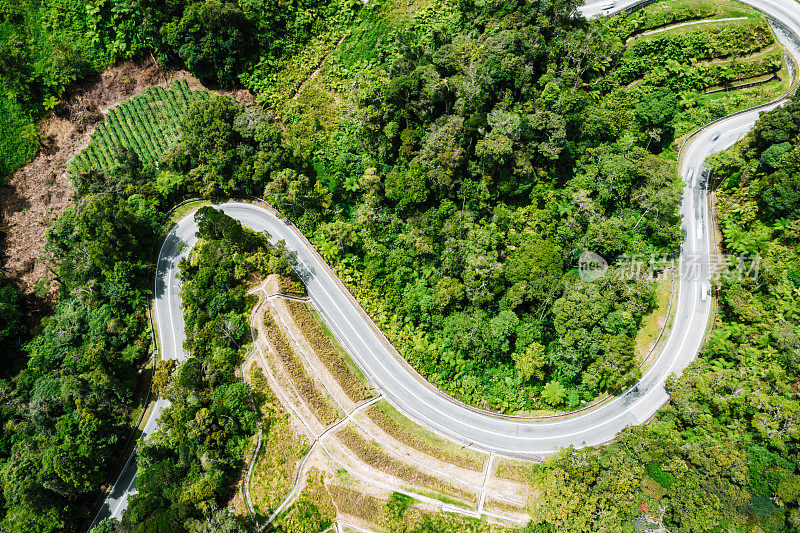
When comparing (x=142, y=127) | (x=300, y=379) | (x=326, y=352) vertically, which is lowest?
(x=300, y=379)

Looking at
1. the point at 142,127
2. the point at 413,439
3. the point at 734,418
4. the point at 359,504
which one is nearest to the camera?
the point at 734,418

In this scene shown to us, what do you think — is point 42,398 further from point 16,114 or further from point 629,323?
point 629,323

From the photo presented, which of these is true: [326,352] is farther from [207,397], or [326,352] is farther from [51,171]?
[51,171]

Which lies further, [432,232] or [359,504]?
[432,232]

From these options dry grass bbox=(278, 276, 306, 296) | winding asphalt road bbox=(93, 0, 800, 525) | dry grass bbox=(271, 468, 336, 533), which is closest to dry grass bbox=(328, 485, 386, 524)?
dry grass bbox=(271, 468, 336, 533)

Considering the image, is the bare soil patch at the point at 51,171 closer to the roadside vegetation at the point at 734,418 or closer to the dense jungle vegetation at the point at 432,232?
the dense jungle vegetation at the point at 432,232

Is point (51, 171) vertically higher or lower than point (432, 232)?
higher

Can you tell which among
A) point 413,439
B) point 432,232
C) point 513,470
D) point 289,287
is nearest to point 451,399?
point 413,439

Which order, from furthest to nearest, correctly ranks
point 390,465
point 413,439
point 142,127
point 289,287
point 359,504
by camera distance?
point 142,127, point 289,287, point 413,439, point 390,465, point 359,504
